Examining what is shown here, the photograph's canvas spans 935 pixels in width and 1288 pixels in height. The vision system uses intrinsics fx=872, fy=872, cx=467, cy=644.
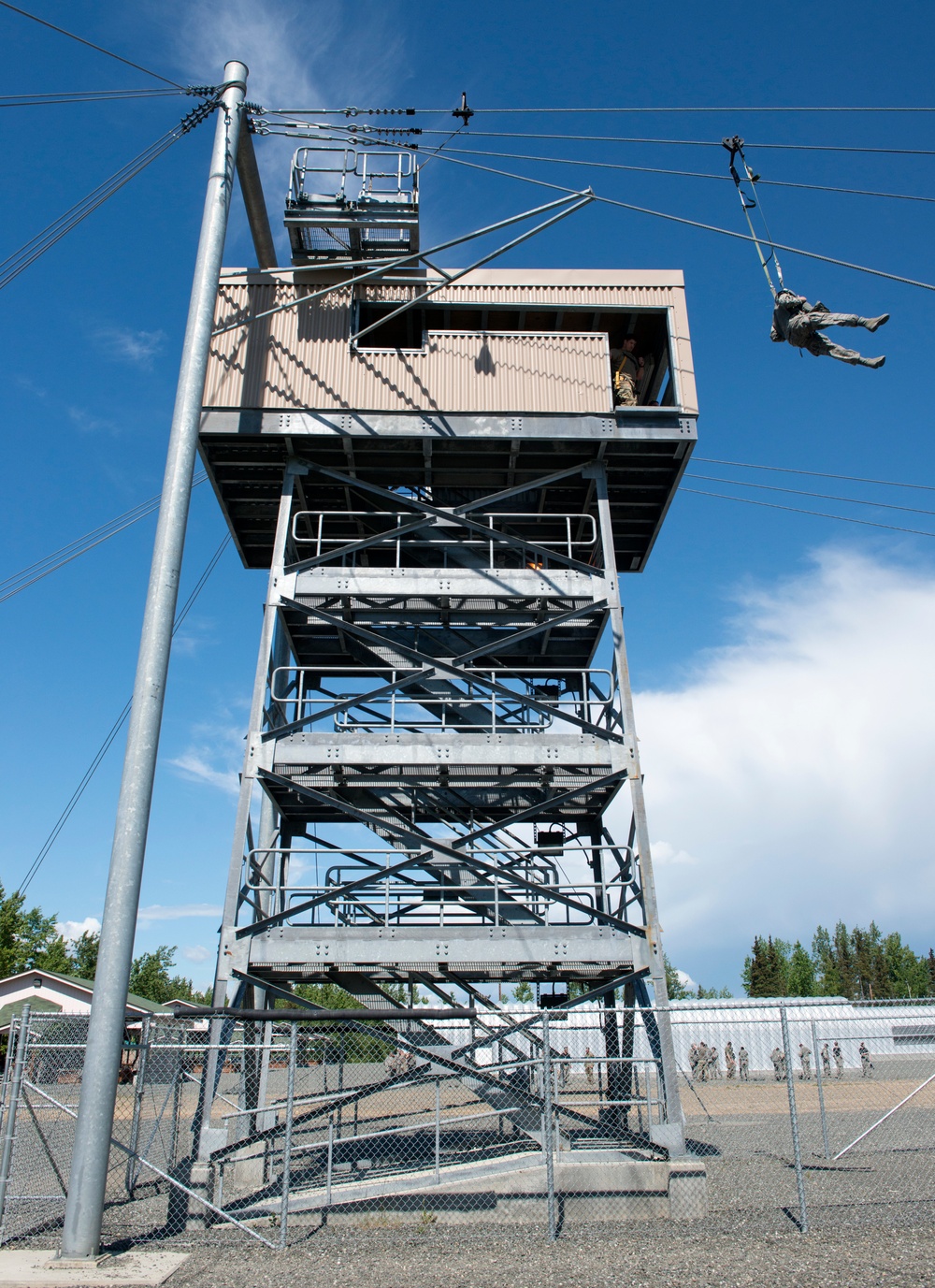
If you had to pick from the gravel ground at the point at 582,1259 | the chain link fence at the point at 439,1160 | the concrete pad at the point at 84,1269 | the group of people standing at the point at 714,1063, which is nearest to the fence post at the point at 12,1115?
the chain link fence at the point at 439,1160

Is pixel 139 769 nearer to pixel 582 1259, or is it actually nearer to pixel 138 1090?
pixel 138 1090

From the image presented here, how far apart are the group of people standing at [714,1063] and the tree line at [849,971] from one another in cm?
6019

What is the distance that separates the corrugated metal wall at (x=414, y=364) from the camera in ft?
49.3

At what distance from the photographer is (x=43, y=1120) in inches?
867

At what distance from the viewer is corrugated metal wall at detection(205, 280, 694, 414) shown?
15.0m

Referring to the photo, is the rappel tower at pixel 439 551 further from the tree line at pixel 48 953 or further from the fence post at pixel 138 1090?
the tree line at pixel 48 953

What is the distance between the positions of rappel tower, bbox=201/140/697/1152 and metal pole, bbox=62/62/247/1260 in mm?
2045

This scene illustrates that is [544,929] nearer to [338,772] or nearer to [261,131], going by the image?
[338,772]

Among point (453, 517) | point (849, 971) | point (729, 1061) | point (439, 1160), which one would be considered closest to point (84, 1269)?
point (439, 1160)

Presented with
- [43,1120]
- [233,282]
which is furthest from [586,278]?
[43,1120]

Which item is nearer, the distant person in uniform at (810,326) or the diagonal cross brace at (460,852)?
the distant person in uniform at (810,326)

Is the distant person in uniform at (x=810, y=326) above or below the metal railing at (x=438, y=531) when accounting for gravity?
below

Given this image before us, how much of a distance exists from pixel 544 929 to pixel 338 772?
387 cm

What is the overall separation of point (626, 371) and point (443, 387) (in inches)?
147
